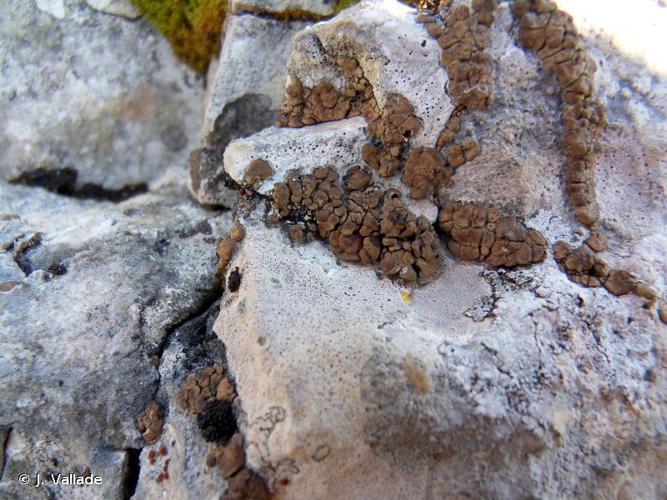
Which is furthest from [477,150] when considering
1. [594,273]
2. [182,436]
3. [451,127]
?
[182,436]

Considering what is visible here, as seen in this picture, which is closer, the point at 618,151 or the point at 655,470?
the point at 655,470

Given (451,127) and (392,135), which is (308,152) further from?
(451,127)

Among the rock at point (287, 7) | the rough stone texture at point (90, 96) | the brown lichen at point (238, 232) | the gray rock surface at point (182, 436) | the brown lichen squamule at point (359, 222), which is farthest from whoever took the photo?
the rough stone texture at point (90, 96)

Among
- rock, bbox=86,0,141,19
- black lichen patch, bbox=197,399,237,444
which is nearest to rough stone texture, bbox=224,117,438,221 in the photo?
black lichen patch, bbox=197,399,237,444

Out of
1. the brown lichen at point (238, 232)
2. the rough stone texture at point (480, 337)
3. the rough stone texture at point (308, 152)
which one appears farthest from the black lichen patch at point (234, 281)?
the rough stone texture at point (308, 152)

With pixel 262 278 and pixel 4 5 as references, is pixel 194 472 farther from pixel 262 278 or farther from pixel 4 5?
pixel 4 5

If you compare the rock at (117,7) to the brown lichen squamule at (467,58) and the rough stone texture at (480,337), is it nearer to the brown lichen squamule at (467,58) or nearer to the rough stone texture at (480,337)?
the rough stone texture at (480,337)

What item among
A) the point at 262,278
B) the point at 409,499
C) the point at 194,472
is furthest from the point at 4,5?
the point at 409,499
